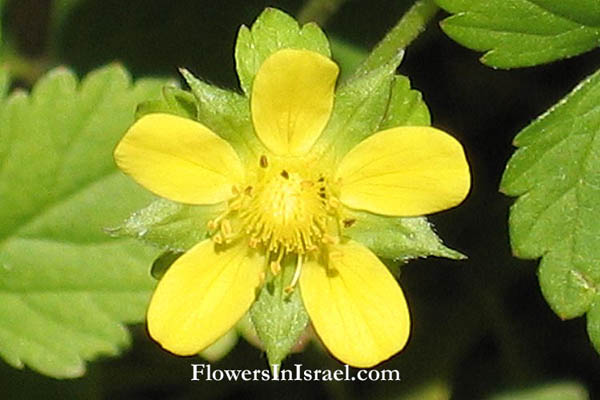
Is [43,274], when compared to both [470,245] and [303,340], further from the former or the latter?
[470,245]

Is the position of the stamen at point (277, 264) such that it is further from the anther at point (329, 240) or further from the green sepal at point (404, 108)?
the green sepal at point (404, 108)

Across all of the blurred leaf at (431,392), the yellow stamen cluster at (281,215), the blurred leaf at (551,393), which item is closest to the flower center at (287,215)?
the yellow stamen cluster at (281,215)

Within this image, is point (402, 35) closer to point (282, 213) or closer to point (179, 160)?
point (282, 213)

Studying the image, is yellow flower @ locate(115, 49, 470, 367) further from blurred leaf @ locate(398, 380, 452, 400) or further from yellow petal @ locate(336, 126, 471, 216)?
blurred leaf @ locate(398, 380, 452, 400)

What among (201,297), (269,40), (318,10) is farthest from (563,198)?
(318,10)

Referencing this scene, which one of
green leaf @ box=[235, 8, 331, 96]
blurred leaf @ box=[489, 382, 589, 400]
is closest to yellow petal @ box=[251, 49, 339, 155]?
green leaf @ box=[235, 8, 331, 96]

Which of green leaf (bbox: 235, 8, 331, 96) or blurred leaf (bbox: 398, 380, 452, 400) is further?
blurred leaf (bbox: 398, 380, 452, 400)
